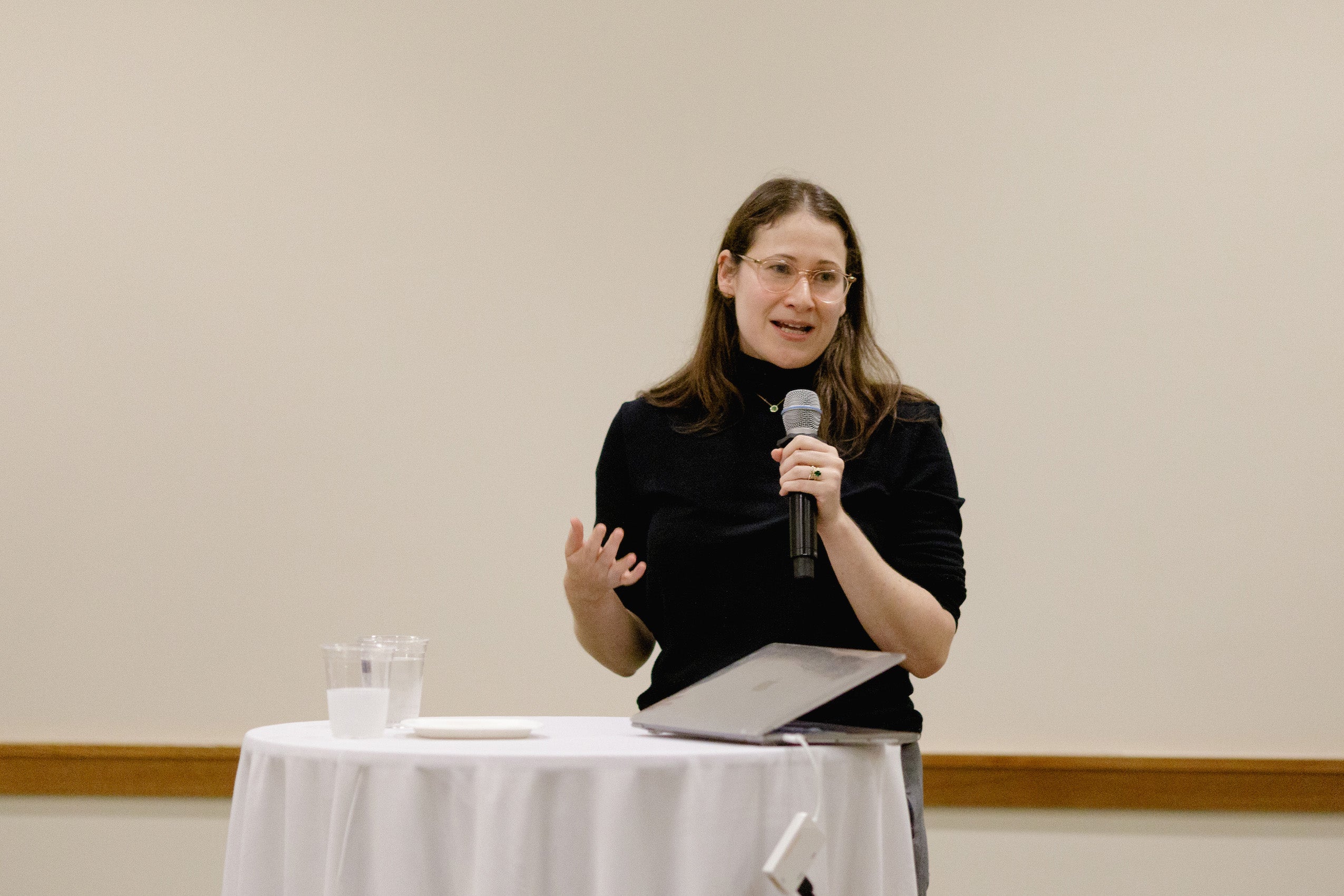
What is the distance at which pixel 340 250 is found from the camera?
2.83 meters

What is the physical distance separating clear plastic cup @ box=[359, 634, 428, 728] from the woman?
0.26m

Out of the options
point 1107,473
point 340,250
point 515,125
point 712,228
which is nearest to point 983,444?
point 1107,473

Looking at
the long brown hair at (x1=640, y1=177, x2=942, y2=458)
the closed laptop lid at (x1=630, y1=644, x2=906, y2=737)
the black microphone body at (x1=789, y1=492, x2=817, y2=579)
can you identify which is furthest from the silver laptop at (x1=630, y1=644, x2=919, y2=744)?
the long brown hair at (x1=640, y1=177, x2=942, y2=458)

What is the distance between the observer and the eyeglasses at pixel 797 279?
1634 mm

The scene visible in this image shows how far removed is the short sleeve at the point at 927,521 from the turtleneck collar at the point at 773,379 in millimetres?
181

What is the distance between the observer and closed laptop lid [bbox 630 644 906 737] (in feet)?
3.55

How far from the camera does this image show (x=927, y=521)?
1.54 metres

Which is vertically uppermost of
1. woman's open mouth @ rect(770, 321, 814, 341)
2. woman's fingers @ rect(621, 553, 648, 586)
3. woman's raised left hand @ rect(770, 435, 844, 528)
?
woman's open mouth @ rect(770, 321, 814, 341)

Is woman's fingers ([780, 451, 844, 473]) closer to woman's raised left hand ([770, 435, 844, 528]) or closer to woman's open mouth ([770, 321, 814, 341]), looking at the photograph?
woman's raised left hand ([770, 435, 844, 528])

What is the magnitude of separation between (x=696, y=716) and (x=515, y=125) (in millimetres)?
2076

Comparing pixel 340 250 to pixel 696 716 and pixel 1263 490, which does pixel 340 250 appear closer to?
pixel 696 716

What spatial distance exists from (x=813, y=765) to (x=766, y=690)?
10cm

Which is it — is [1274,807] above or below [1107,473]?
below

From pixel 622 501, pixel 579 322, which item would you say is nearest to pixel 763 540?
pixel 622 501
